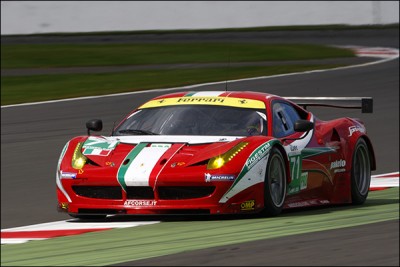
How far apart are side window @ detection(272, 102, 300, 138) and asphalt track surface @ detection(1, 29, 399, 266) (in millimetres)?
1369

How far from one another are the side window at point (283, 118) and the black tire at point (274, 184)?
0.38 m

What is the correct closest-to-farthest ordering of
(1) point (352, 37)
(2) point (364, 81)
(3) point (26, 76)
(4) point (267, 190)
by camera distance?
(4) point (267, 190), (2) point (364, 81), (3) point (26, 76), (1) point (352, 37)

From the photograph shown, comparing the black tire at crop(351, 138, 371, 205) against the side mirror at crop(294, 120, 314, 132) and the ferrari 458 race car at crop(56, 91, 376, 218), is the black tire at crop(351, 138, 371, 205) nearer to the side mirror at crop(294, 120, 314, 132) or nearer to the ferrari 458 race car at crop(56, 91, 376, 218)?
the ferrari 458 race car at crop(56, 91, 376, 218)

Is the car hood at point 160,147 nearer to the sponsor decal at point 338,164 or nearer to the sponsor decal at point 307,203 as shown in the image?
the sponsor decal at point 307,203

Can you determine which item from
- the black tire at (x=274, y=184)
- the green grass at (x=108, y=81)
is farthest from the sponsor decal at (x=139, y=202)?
the green grass at (x=108, y=81)

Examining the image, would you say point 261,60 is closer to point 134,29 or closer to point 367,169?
point 134,29

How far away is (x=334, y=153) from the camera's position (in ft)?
29.3

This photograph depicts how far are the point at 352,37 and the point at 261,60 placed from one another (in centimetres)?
606

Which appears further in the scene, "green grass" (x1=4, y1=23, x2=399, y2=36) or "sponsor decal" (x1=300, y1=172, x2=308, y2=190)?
"green grass" (x1=4, y1=23, x2=399, y2=36)

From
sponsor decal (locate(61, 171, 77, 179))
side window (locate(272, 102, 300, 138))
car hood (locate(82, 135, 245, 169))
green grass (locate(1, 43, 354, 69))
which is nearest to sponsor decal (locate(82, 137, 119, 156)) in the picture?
car hood (locate(82, 135, 245, 169))

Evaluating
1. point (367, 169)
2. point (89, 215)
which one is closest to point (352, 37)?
point (367, 169)

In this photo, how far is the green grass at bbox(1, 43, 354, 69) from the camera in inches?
907

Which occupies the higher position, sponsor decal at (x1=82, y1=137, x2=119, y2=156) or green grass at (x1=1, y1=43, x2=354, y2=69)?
sponsor decal at (x1=82, y1=137, x2=119, y2=156)

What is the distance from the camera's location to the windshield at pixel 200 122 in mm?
8141
